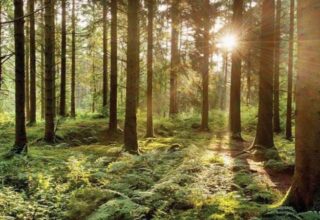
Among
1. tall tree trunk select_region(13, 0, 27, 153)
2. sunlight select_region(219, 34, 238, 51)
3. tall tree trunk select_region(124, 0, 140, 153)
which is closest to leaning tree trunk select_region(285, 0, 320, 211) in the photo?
tall tree trunk select_region(124, 0, 140, 153)

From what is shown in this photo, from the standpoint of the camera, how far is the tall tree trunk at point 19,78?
408 inches

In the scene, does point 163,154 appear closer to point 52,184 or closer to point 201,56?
point 52,184

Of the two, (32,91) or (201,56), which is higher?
(201,56)

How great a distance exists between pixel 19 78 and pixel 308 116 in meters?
7.83

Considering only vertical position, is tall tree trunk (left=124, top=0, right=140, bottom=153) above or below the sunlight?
below

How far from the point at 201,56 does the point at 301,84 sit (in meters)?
15.6

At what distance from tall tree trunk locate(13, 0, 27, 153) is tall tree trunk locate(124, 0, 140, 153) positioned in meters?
3.05

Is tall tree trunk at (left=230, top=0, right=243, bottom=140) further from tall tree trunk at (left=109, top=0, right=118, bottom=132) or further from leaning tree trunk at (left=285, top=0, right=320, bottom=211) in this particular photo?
leaning tree trunk at (left=285, top=0, right=320, bottom=211)

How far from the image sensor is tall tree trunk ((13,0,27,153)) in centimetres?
1038

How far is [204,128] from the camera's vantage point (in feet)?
70.8

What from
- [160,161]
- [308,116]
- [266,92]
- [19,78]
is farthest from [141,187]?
[266,92]

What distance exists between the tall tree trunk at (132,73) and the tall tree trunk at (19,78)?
120 inches

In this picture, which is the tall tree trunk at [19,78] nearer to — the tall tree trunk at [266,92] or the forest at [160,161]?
the forest at [160,161]

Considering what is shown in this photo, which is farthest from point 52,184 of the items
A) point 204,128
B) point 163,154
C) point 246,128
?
point 246,128
